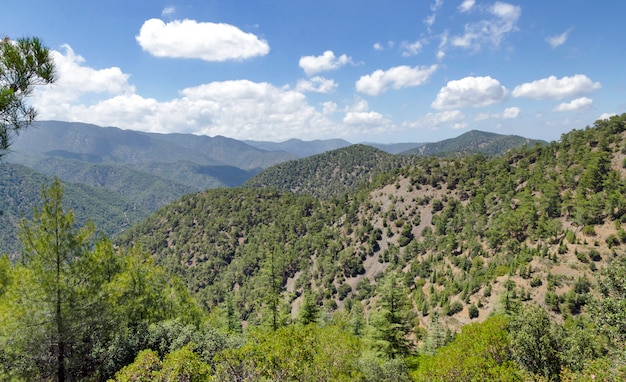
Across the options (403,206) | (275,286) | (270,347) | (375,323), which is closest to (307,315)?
(275,286)

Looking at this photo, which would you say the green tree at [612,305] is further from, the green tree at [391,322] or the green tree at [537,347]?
the green tree at [391,322]

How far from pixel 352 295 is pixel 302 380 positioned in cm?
9576

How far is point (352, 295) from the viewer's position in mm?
103000

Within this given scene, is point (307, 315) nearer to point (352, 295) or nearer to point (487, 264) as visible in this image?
point (487, 264)

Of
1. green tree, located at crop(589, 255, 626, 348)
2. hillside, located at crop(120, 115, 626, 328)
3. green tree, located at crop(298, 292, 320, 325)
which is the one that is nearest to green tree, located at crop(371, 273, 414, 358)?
green tree, located at crop(298, 292, 320, 325)

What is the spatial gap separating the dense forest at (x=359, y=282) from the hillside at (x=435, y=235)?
0.55 meters

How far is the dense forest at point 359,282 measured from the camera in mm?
13859

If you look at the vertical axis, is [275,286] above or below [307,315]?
above

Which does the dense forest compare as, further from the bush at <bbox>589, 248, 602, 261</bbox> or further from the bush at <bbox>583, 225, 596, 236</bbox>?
the bush at <bbox>583, 225, 596, 236</bbox>

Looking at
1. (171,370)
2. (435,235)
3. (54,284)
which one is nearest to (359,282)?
(435,235)

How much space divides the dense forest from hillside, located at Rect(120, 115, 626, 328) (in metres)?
0.55

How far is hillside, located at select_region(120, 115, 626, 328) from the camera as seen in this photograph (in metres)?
65.1

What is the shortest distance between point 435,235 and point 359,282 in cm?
2973

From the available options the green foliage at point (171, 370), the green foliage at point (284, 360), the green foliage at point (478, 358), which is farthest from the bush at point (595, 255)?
the green foliage at point (171, 370)
